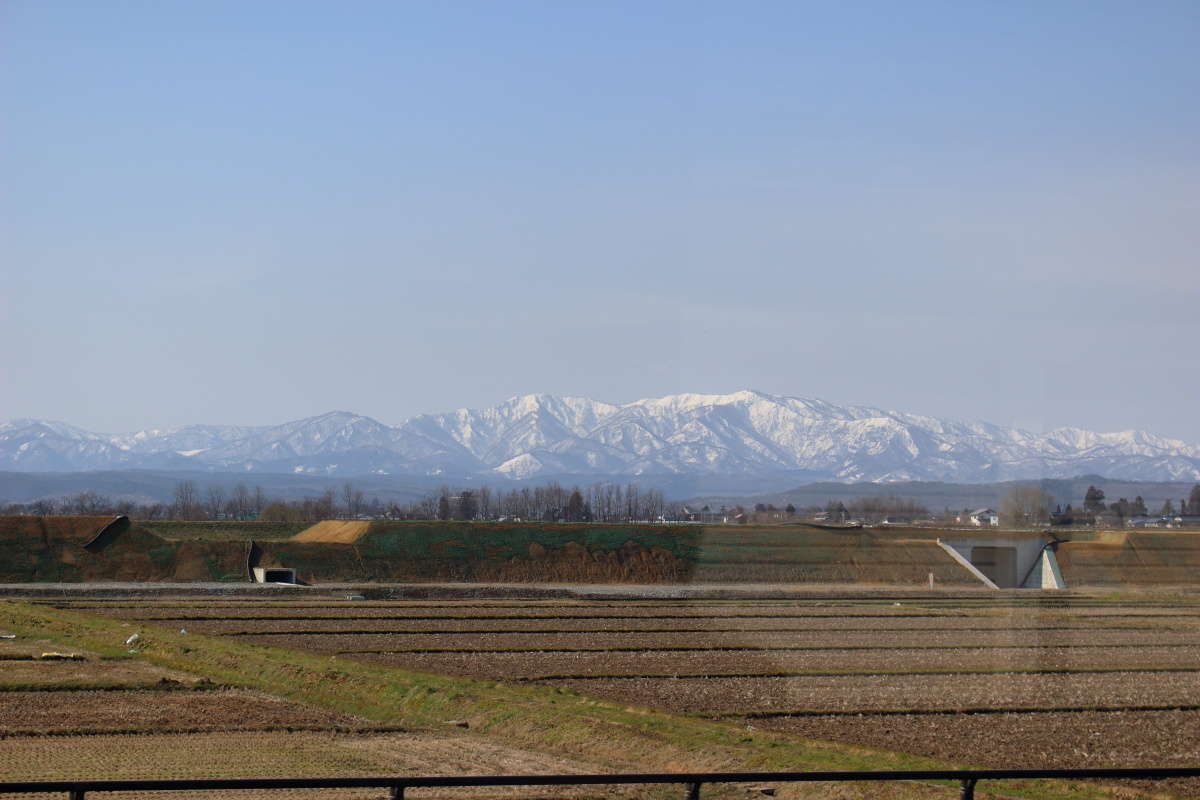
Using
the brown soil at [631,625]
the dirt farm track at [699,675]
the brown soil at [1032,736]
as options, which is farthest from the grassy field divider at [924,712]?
the brown soil at [631,625]

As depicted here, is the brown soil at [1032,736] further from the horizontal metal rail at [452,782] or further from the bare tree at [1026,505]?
the horizontal metal rail at [452,782]

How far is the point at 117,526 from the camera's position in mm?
75938

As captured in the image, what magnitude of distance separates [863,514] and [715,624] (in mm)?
106301

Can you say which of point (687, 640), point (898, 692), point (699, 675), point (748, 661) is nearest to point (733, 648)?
point (687, 640)

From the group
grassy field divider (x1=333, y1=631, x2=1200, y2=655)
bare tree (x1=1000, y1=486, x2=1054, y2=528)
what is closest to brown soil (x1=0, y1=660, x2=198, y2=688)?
grassy field divider (x1=333, y1=631, x2=1200, y2=655)

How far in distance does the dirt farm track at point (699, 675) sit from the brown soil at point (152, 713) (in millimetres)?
67

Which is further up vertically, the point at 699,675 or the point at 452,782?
the point at 452,782

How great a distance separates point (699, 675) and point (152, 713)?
13.5 meters

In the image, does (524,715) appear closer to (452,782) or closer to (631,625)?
(452,782)

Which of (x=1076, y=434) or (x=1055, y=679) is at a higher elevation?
(x=1076, y=434)

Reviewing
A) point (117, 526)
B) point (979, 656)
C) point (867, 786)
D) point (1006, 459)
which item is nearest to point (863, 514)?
point (117, 526)

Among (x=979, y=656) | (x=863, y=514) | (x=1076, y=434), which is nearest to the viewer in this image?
(x=1076, y=434)

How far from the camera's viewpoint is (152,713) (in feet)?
78.7

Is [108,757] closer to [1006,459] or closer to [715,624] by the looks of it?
[1006,459]
